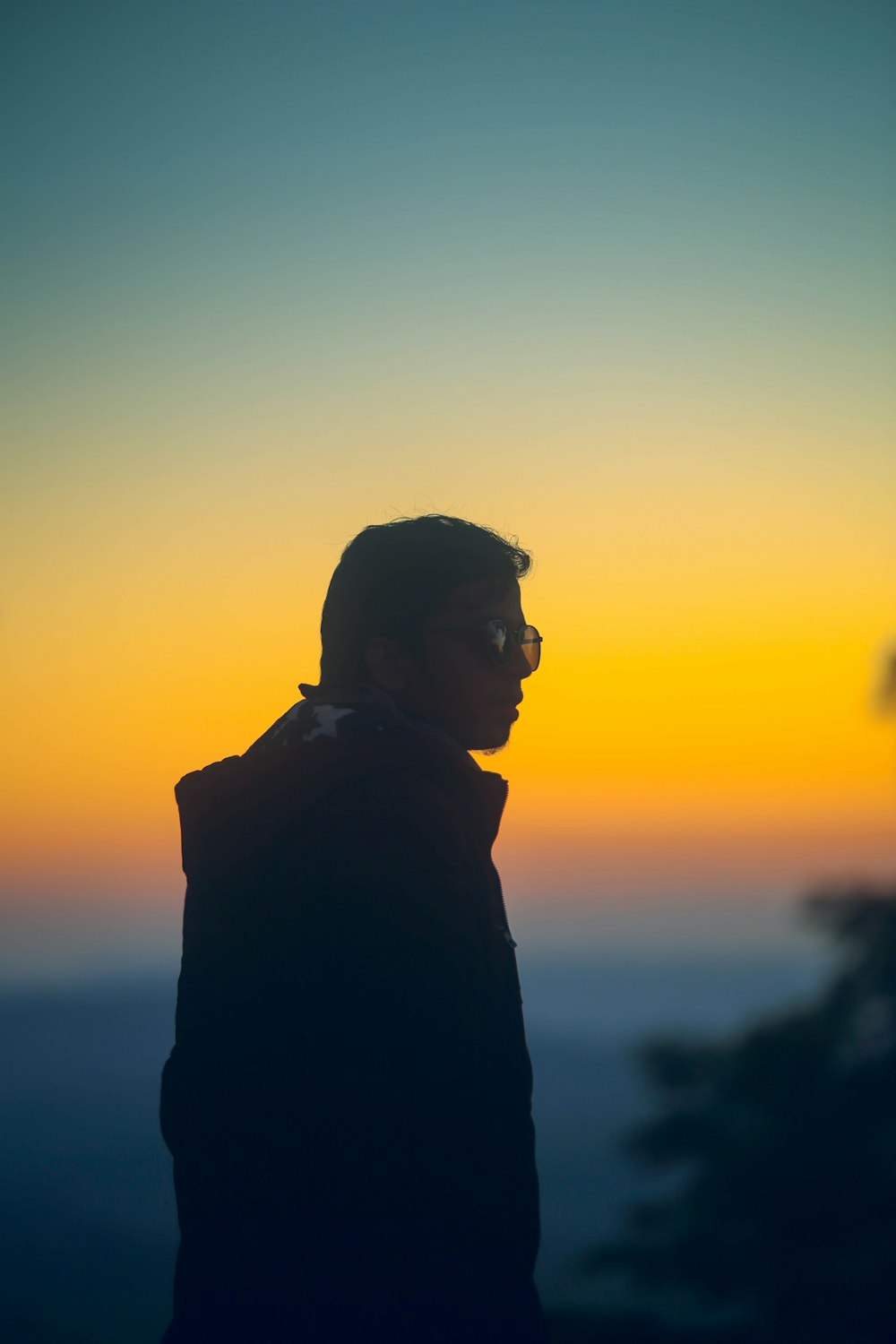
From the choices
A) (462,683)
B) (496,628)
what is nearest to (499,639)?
(496,628)

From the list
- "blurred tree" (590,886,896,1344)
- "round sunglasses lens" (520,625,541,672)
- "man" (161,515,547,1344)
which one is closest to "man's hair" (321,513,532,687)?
"round sunglasses lens" (520,625,541,672)

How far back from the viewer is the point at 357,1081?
1468 mm

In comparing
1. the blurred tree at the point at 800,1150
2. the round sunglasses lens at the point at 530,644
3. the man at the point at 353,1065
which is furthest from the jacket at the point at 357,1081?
the blurred tree at the point at 800,1150

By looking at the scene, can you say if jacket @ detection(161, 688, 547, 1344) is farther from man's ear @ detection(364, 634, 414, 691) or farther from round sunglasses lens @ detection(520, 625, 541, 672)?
round sunglasses lens @ detection(520, 625, 541, 672)

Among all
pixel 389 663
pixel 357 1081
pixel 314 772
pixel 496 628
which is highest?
pixel 496 628

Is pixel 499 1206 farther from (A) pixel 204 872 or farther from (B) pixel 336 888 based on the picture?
(A) pixel 204 872

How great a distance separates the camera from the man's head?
2049 mm

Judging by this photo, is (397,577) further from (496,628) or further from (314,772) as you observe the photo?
(314,772)

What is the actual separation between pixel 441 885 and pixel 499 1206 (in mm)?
453

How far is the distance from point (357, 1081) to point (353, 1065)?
0.07ft

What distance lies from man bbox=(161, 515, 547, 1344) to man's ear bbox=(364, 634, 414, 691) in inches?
13.3

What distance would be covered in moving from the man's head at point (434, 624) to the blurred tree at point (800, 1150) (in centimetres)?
601

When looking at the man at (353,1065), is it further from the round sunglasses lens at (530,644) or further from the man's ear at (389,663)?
the round sunglasses lens at (530,644)

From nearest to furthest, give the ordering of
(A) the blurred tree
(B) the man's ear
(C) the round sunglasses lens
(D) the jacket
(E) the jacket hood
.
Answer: (D) the jacket < (E) the jacket hood < (B) the man's ear < (C) the round sunglasses lens < (A) the blurred tree
